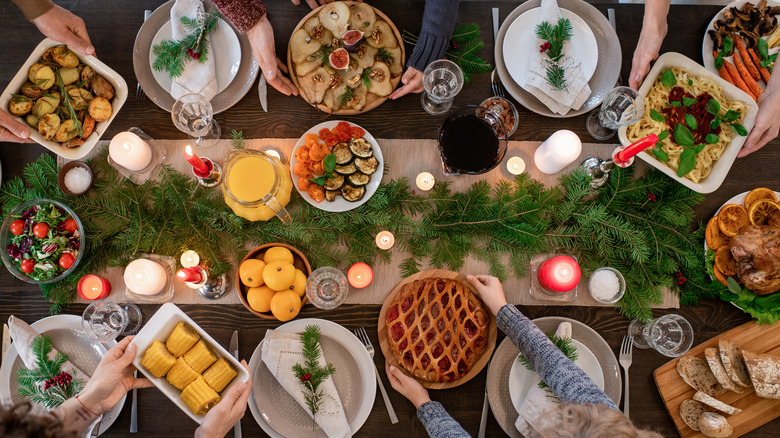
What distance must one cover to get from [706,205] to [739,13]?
72 centimetres

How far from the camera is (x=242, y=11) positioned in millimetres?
1391

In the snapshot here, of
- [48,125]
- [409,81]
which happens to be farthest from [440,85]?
[48,125]

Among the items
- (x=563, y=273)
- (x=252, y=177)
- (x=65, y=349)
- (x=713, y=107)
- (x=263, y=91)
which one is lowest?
(x=65, y=349)

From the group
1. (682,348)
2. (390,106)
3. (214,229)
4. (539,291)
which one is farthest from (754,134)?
(214,229)

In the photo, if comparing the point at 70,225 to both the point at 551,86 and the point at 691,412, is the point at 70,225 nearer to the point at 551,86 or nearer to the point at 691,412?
the point at 551,86

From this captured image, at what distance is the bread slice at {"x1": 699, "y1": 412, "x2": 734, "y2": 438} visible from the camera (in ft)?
4.63

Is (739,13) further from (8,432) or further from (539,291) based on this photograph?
(8,432)

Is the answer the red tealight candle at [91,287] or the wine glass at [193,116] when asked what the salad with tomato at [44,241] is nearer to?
the red tealight candle at [91,287]

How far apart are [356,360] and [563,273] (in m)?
0.77

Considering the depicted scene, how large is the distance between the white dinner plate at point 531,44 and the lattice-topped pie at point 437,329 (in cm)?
84

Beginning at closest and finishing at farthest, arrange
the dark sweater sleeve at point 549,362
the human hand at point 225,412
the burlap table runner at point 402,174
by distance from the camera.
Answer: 1. the human hand at point 225,412
2. the dark sweater sleeve at point 549,362
3. the burlap table runner at point 402,174

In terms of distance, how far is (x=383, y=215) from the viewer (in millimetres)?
1454

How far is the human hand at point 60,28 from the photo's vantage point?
4.50 ft

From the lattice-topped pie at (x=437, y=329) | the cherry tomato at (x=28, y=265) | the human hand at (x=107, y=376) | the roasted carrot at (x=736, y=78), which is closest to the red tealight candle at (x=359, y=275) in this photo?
the lattice-topped pie at (x=437, y=329)
